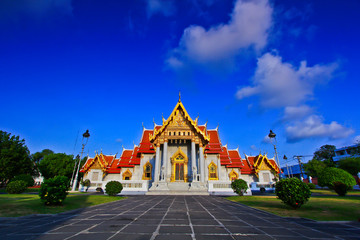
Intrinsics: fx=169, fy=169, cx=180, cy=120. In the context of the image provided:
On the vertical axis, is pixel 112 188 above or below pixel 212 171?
below

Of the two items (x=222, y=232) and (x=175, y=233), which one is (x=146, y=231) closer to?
(x=175, y=233)

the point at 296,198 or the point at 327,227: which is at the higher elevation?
the point at 296,198

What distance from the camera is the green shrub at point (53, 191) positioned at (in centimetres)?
837

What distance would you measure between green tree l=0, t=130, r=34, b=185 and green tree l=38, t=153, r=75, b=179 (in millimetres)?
9357

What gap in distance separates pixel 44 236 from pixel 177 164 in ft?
67.5

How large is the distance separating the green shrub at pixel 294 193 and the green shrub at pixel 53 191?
1106 cm

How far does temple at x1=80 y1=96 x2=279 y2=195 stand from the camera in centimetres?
2027

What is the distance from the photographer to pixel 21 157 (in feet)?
99.1

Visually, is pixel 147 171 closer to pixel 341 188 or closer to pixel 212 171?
pixel 212 171

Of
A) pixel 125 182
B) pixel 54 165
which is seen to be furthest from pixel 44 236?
pixel 54 165

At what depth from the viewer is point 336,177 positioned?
17000mm

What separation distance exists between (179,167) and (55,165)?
35.8 metres

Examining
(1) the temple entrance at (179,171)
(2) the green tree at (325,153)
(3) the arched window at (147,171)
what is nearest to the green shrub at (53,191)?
(1) the temple entrance at (179,171)

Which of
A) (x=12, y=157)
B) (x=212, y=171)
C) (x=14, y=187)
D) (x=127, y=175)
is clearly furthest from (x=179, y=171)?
(x=12, y=157)
